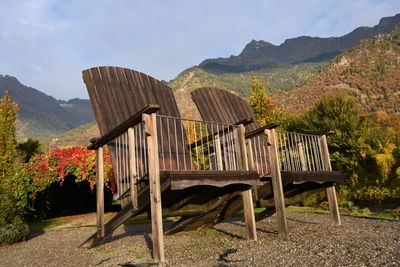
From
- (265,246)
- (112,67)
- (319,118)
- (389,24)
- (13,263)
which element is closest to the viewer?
(265,246)

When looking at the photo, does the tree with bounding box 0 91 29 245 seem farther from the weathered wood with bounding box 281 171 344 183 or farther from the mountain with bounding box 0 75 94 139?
the mountain with bounding box 0 75 94 139

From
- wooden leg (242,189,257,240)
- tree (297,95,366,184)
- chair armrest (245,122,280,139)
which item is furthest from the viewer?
tree (297,95,366,184)

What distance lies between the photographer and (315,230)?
5.20 meters

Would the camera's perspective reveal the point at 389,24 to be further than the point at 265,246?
Yes

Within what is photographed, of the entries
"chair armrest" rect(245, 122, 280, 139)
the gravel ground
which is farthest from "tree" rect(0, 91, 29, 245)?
"chair armrest" rect(245, 122, 280, 139)

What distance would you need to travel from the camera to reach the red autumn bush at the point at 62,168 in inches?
→ 326

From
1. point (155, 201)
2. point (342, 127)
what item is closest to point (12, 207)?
point (155, 201)

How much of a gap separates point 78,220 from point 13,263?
4.89m

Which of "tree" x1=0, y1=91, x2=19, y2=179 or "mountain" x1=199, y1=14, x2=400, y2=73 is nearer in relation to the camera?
"tree" x1=0, y1=91, x2=19, y2=179

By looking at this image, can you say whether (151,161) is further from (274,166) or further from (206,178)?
(274,166)

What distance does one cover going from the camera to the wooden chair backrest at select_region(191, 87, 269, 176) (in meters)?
6.06

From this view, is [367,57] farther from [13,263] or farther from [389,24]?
[389,24]

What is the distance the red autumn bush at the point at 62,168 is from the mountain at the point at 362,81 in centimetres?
3129

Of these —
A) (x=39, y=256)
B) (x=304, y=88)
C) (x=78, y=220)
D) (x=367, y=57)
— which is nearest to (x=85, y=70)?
(x=39, y=256)
